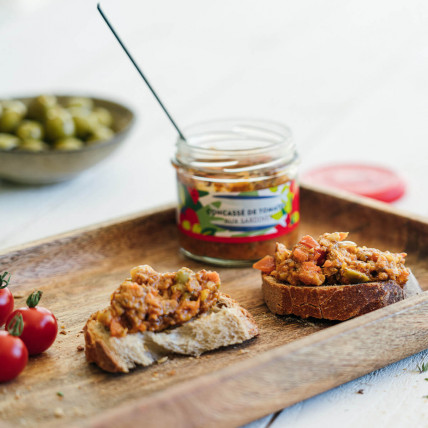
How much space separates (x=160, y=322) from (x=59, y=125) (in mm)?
2407

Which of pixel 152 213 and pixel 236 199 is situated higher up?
pixel 236 199

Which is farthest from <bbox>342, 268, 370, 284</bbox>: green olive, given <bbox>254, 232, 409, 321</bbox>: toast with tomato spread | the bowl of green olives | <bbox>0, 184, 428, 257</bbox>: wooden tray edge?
the bowl of green olives

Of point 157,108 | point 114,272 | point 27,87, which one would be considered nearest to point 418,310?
point 114,272

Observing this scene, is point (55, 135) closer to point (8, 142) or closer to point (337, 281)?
point (8, 142)

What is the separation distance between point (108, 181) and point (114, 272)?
160 centimetres

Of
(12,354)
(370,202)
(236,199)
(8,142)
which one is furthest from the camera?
(8,142)

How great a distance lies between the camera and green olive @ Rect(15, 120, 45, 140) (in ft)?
14.1

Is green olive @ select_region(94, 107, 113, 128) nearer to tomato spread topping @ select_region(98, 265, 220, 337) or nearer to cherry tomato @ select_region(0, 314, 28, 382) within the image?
tomato spread topping @ select_region(98, 265, 220, 337)

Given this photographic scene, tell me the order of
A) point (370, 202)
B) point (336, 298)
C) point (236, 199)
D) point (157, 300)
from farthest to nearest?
point (370, 202), point (236, 199), point (336, 298), point (157, 300)

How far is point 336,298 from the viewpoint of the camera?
2.50 m

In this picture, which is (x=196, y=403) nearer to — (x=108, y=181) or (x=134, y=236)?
(x=134, y=236)

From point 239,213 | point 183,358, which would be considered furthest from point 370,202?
point 183,358

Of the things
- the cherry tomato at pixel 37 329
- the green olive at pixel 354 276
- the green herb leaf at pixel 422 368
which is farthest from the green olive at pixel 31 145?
the green herb leaf at pixel 422 368

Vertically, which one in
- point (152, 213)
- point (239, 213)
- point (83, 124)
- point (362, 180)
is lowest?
point (362, 180)
